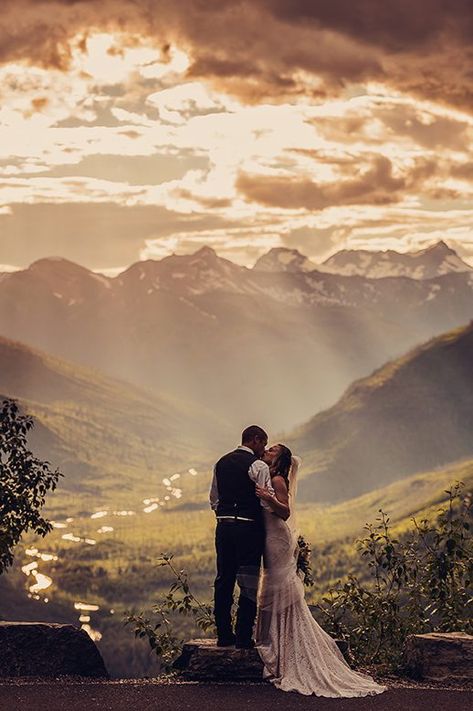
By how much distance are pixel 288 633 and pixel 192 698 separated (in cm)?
201

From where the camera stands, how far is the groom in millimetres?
18062

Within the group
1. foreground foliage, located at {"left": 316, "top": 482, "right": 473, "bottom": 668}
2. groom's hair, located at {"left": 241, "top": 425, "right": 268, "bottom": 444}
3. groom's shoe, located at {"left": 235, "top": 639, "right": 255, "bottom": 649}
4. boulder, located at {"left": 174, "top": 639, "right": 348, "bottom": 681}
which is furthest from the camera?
foreground foliage, located at {"left": 316, "top": 482, "right": 473, "bottom": 668}

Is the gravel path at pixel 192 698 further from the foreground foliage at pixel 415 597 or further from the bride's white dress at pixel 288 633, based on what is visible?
the foreground foliage at pixel 415 597

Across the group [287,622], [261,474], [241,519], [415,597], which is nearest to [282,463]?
[261,474]

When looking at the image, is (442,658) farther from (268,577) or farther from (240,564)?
(240,564)

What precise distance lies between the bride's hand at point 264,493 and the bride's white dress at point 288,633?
69 cm

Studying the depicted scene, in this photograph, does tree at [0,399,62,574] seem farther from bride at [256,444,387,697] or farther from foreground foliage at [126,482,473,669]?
bride at [256,444,387,697]

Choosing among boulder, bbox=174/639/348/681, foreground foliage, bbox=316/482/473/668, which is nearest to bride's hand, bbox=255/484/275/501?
boulder, bbox=174/639/348/681

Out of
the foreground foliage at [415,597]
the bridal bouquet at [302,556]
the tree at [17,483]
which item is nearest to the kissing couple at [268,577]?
the bridal bouquet at [302,556]

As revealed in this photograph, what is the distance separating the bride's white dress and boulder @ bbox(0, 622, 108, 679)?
3103 millimetres

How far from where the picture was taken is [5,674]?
746 inches

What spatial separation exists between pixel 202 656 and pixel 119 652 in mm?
180469

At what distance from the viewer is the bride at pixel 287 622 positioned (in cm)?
1802

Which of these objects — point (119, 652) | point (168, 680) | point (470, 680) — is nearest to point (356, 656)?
point (470, 680)
